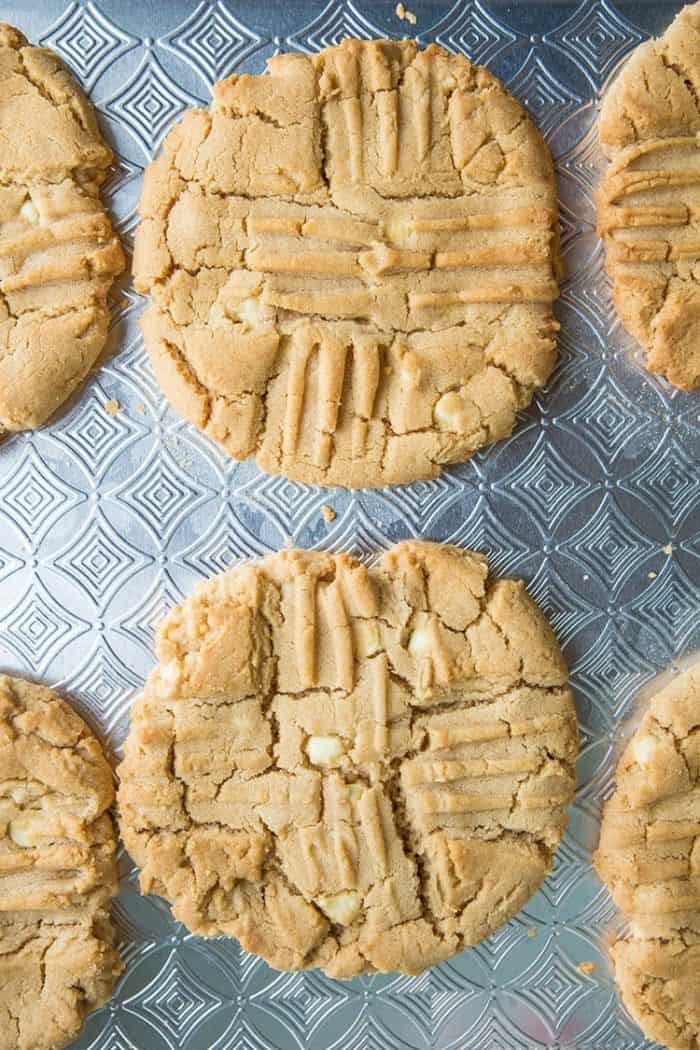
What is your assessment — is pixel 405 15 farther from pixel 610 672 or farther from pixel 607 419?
pixel 610 672

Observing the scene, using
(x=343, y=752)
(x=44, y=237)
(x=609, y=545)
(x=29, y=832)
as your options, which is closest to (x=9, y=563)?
(x=29, y=832)

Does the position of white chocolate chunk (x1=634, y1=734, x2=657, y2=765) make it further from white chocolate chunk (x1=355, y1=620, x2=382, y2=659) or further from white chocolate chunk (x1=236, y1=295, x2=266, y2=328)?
white chocolate chunk (x1=236, y1=295, x2=266, y2=328)

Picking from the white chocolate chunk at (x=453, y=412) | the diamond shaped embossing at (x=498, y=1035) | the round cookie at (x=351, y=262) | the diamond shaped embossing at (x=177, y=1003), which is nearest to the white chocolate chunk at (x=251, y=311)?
the round cookie at (x=351, y=262)

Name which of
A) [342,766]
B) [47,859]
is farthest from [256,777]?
[47,859]

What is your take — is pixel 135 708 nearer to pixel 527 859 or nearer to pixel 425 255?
pixel 527 859

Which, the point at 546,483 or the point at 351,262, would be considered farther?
the point at 546,483

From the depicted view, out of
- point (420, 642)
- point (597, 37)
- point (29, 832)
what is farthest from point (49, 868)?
point (597, 37)

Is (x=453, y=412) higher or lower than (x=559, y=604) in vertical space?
higher

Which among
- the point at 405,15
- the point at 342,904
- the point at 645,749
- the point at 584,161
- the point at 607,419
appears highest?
the point at 405,15
